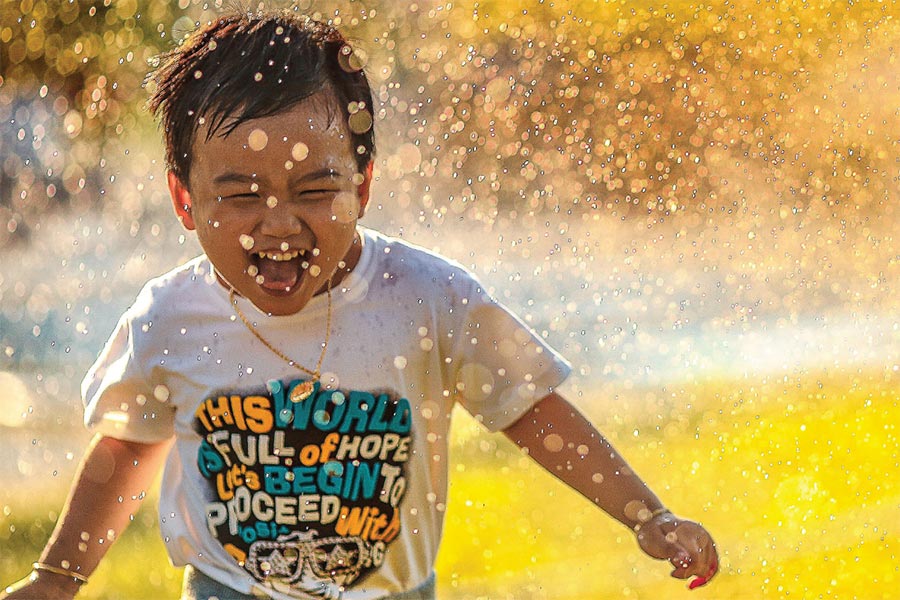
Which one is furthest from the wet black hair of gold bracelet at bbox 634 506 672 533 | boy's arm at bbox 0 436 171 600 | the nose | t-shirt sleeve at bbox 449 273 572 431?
gold bracelet at bbox 634 506 672 533

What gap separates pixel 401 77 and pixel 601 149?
4.02 feet

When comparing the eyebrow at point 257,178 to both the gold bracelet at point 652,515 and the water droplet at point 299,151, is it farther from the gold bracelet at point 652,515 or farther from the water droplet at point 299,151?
the gold bracelet at point 652,515

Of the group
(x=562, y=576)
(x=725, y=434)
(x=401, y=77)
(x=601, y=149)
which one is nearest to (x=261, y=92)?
(x=562, y=576)

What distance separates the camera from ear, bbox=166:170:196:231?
6.22ft

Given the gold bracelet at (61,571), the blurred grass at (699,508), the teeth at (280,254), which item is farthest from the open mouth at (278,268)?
the blurred grass at (699,508)

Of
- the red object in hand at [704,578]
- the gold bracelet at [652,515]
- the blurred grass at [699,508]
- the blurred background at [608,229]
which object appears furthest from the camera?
the blurred background at [608,229]

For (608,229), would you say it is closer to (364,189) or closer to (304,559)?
(364,189)

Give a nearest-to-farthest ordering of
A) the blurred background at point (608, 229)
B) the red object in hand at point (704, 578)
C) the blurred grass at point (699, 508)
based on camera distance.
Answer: the red object in hand at point (704, 578) → the blurred grass at point (699, 508) → the blurred background at point (608, 229)

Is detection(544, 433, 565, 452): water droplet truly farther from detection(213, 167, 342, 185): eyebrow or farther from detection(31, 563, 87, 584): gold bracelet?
detection(31, 563, 87, 584): gold bracelet

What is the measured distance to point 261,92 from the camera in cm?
180

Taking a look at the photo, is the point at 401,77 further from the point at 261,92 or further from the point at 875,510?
the point at 261,92

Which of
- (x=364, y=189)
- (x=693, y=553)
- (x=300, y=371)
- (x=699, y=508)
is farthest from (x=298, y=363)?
(x=699, y=508)

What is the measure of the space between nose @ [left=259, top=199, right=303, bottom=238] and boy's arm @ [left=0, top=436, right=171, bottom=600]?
427mm

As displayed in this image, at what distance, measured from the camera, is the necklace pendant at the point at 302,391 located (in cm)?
184
